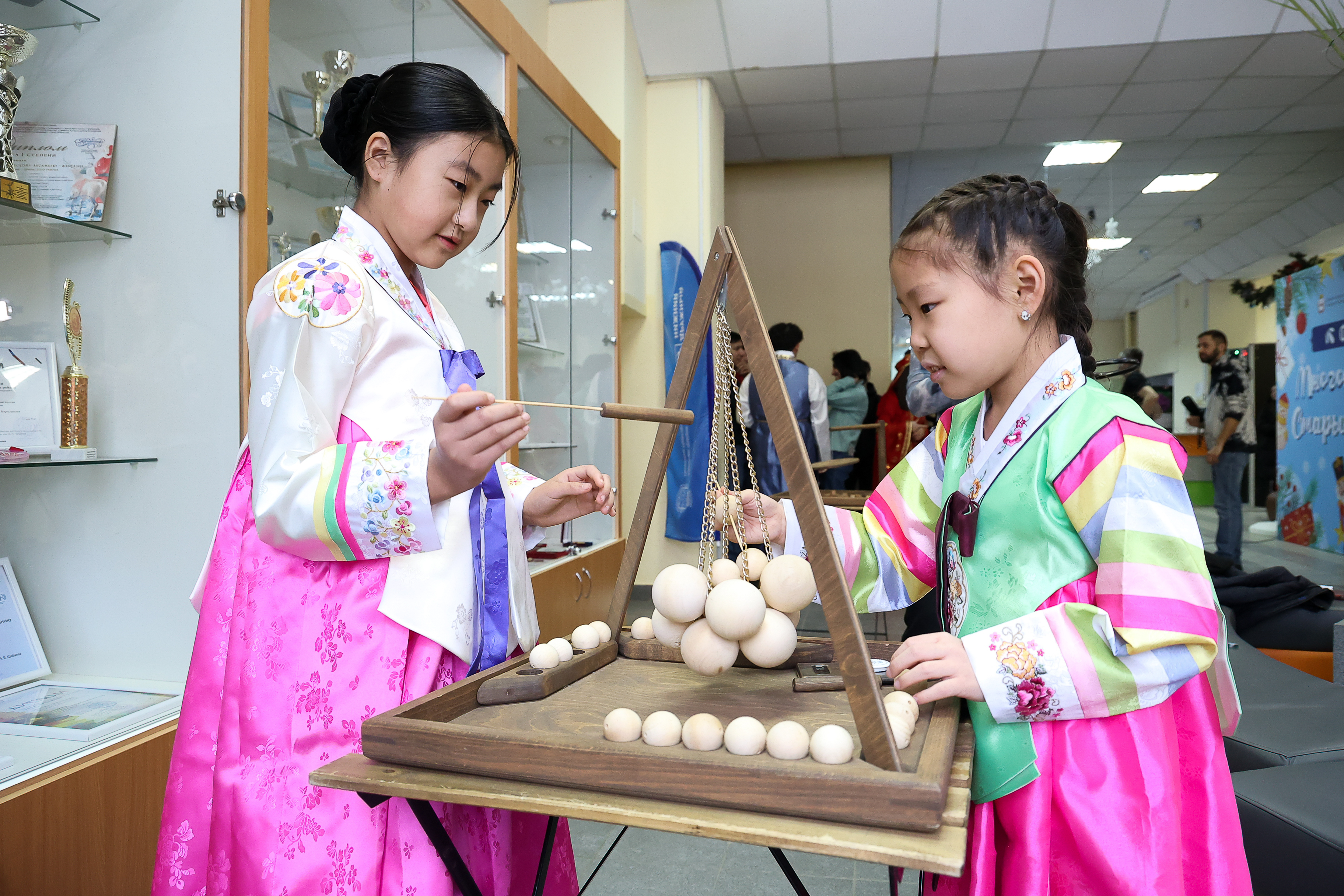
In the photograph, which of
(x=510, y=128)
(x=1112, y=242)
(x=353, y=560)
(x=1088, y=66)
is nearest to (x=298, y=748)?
(x=353, y=560)

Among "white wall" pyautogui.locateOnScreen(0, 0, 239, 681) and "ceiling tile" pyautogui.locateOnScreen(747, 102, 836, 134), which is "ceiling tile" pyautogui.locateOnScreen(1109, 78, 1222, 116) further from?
"white wall" pyautogui.locateOnScreen(0, 0, 239, 681)

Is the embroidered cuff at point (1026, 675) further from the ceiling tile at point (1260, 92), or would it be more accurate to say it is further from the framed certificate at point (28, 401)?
the ceiling tile at point (1260, 92)

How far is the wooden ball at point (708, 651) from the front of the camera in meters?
0.88

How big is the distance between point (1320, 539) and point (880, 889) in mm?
6165

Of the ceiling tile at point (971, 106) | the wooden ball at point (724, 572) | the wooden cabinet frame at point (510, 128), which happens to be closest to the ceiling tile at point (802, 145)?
the ceiling tile at point (971, 106)

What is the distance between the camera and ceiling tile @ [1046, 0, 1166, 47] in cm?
445

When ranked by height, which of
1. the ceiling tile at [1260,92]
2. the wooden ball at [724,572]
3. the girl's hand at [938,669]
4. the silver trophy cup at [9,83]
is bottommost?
the girl's hand at [938,669]

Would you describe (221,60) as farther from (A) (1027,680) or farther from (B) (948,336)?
(A) (1027,680)

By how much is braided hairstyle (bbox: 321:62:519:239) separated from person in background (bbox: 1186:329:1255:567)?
222 inches

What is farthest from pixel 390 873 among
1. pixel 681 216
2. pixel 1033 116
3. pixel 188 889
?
pixel 1033 116

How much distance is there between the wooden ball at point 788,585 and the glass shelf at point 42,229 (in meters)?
1.35

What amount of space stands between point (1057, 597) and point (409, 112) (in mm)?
931

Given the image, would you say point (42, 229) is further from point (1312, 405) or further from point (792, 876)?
point (1312, 405)

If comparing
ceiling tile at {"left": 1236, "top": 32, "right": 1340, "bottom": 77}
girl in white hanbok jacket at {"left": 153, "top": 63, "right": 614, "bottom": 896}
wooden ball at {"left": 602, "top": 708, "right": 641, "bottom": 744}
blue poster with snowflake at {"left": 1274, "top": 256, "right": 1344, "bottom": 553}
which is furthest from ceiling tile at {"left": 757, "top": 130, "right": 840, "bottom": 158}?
wooden ball at {"left": 602, "top": 708, "right": 641, "bottom": 744}
